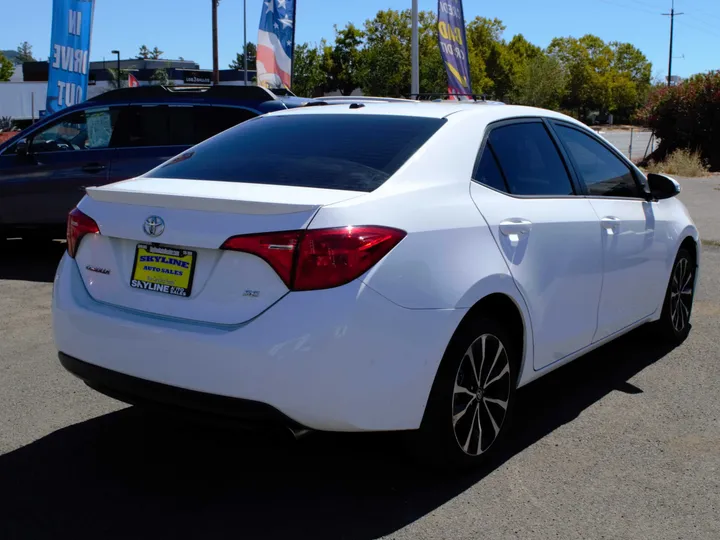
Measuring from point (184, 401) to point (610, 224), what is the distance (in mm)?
2741

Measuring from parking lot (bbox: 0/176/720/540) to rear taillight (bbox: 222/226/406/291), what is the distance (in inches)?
38.8

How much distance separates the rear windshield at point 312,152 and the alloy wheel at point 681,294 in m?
2.70

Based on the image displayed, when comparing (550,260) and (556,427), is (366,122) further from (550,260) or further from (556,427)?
(556,427)

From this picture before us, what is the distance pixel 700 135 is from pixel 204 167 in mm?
26949

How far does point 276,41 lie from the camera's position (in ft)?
67.8

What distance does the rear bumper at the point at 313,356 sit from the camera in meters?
3.13

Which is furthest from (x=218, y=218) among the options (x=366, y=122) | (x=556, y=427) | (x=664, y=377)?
(x=664, y=377)

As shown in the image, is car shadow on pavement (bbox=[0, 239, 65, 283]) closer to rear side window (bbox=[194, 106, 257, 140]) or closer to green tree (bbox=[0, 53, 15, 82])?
rear side window (bbox=[194, 106, 257, 140])

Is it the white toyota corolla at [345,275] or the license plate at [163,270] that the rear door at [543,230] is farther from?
the license plate at [163,270]

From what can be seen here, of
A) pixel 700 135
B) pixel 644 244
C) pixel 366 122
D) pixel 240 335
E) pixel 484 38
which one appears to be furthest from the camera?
pixel 484 38

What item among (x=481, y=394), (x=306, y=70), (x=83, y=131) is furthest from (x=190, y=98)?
(x=306, y=70)

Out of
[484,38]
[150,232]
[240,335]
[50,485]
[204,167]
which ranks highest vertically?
[484,38]

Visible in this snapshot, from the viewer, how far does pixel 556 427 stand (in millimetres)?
4516

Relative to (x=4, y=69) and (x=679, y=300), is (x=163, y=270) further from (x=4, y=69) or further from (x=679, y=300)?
(x=4, y=69)
